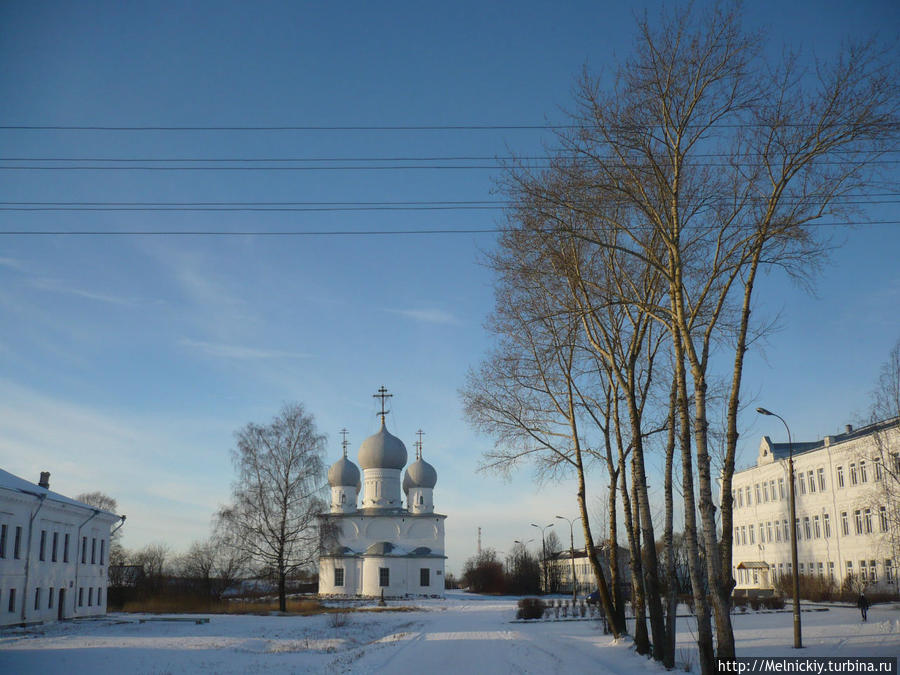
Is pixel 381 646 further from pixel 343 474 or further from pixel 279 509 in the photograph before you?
pixel 343 474

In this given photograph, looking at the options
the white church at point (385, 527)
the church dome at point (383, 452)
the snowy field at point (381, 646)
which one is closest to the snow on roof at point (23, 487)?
the snowy field at point (381, 646)

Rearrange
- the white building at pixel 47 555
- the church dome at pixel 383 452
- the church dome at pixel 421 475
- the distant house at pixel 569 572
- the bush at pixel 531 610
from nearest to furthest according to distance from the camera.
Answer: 1. the white building at pixel 47 555
2. the bush at pixel 531 610
3. the church dome at pixel 383 452
4. the church dome at pixel 421 475
5. the distant house at pixel 569 572

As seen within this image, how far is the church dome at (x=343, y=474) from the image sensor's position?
73.0 meters

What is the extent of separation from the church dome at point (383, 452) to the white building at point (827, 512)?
1152 inches

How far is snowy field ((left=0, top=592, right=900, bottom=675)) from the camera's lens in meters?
16.3

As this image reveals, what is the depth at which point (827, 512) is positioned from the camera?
43.8 m

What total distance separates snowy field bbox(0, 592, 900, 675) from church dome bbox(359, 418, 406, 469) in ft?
127

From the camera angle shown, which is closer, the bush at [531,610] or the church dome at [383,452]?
the bush at [531,610]

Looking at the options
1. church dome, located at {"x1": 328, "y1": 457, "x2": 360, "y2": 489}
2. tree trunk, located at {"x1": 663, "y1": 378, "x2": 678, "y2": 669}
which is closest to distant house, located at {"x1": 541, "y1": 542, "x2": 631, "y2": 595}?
church dome, located at {"x1": 328, "y1": 457, "x2": 360, "y2": 489}

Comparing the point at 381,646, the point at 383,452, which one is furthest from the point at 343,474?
the point at 381,646

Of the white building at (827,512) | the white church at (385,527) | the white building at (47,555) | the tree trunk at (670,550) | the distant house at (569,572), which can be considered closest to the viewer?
the tree trunk at (670,550)

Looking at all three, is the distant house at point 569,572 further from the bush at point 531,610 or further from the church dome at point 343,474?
the bush at point 531,610

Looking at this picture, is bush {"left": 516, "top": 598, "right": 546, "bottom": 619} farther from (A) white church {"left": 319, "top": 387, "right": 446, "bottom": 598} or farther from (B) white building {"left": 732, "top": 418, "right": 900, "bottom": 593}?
(A) white church {"left": 319, "top": 387, "right": 446, "bottom": 598}

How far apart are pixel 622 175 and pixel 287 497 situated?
3307 cm
